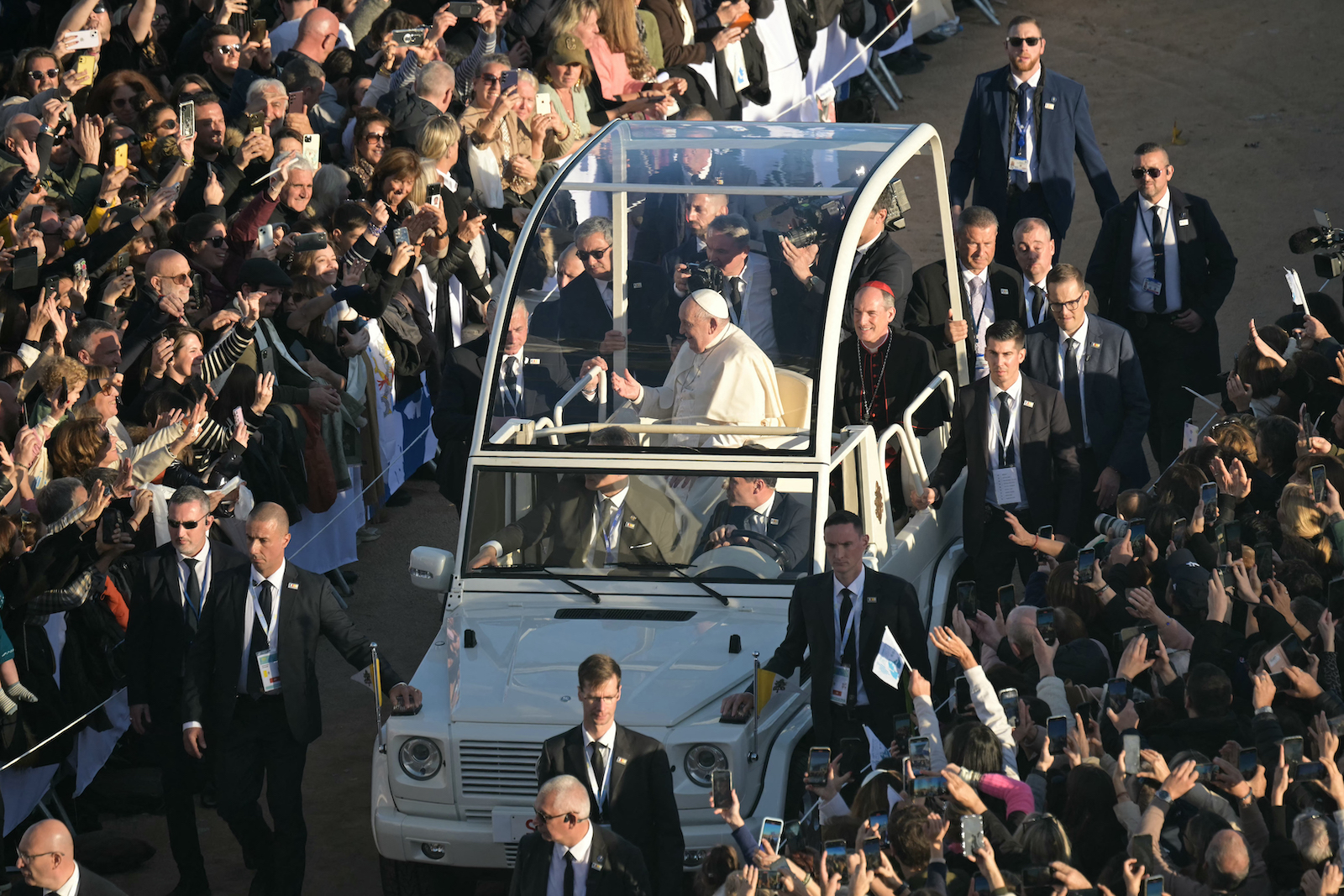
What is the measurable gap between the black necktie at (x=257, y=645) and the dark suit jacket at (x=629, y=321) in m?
1.96

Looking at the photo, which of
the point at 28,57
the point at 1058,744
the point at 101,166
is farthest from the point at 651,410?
the point at 28,57

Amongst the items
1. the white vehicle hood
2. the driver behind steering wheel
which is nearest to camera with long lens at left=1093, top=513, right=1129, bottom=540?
the driver behind steering wheel

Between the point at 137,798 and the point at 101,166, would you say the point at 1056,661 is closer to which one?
the point at 137,798

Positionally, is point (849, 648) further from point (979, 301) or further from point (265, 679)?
point (979, 301)

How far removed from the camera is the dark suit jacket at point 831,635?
8.20 m

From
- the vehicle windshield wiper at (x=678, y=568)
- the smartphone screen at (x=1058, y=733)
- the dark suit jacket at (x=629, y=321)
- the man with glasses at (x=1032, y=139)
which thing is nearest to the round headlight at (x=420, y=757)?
the vehicle windshield wiper at (x=678, y=568)

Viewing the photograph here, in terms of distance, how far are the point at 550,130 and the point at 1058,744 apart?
863 cm

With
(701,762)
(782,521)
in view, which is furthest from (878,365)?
(701,762)

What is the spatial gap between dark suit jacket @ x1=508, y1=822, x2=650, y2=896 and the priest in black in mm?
3743

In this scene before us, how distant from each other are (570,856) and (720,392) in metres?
3.07

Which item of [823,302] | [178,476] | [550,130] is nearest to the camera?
[823,302]

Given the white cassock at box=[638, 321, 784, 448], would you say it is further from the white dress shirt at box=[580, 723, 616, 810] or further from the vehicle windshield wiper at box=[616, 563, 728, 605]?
A: the white dress shirt at box=[580, 723, 616, 810]

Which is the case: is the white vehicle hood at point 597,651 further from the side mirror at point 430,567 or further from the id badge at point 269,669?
the id badge at point 269,669

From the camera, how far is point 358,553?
1257cm
